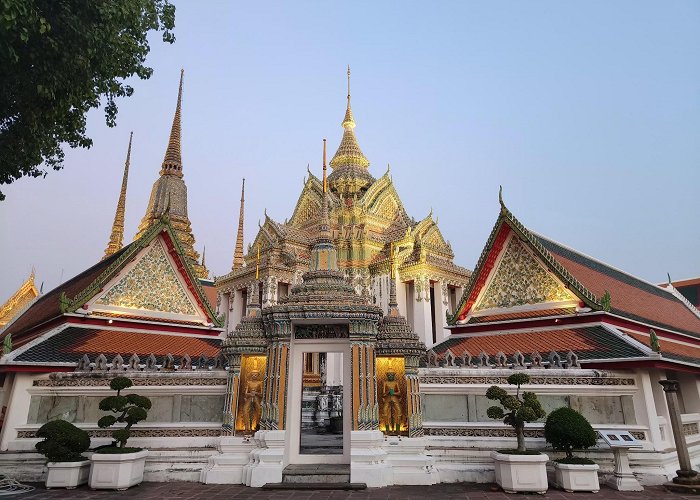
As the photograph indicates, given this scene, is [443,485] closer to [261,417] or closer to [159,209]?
[261,417]

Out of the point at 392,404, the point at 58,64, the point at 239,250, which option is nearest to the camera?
the point at 58,64

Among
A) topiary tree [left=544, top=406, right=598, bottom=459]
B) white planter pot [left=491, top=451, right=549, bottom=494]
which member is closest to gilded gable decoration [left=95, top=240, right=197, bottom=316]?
white planter pot [left=491, top=451, right=549, bottom=494]

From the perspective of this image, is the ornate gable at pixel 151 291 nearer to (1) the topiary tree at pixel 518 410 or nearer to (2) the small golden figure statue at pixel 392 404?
(2) the small golden figure statue at pixel 392 404

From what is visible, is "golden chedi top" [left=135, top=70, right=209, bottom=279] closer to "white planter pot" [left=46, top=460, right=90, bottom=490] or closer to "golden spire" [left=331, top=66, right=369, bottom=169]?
"golden spire" [left=331, top=66, right=369, bottom=169]

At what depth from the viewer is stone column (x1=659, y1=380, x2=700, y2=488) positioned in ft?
24.7

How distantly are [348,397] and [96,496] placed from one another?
4.30 meters

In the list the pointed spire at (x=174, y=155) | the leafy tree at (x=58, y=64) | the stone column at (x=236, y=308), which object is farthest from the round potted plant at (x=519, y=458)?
the pointed spire at (x=174, y=155)

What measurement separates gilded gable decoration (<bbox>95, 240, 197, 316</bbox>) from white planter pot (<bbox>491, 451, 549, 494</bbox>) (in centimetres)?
990

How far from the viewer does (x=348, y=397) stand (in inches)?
340

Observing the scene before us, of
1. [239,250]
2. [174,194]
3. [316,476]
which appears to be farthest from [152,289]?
[239,250]

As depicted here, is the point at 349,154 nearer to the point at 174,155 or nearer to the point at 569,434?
the point at 174,155

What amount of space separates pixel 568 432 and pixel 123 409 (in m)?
7.62

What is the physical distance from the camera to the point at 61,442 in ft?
25.6

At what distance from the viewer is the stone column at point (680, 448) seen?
24.7ft
